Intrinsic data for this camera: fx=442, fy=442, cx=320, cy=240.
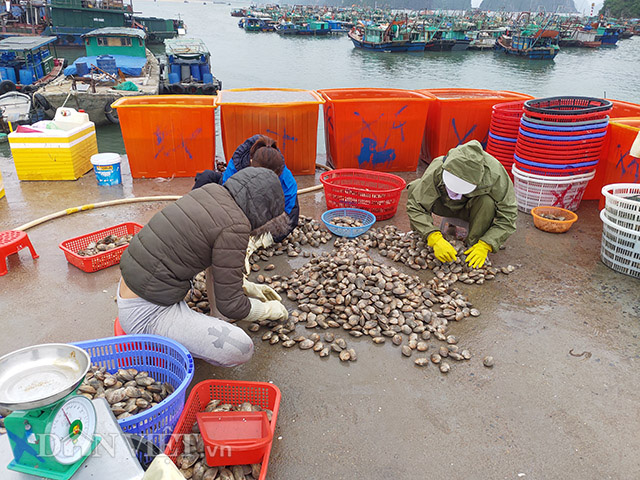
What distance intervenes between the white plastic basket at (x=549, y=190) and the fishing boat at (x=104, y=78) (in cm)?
1042

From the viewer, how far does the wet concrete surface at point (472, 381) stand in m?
1.98

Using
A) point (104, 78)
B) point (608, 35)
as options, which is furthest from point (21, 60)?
point (608, 35)

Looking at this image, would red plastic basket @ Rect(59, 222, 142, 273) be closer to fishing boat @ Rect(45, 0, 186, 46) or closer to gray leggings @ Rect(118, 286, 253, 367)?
gray leggings @ Rect(118, 286, 253, 367)

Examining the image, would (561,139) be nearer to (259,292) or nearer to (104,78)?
(259,292)

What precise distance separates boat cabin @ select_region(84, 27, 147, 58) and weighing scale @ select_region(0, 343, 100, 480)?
1787cm

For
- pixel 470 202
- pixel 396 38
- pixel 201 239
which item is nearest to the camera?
pixel 201 239

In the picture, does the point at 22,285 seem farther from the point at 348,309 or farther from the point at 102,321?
the point at 348,309

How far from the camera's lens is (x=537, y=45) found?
115 feet

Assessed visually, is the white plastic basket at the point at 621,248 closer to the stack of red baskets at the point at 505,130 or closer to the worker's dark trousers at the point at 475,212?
the worker's dark trousers at the point at 475,212

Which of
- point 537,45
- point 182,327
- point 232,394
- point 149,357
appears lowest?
point 232,394

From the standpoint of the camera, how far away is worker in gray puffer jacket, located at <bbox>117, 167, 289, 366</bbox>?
2084 millimetres

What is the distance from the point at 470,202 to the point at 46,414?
117 inches

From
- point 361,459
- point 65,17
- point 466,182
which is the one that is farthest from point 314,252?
point 65,17

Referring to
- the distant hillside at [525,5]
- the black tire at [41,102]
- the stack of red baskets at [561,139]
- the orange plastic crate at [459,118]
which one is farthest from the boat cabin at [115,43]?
the distant hillside at [525,5]
